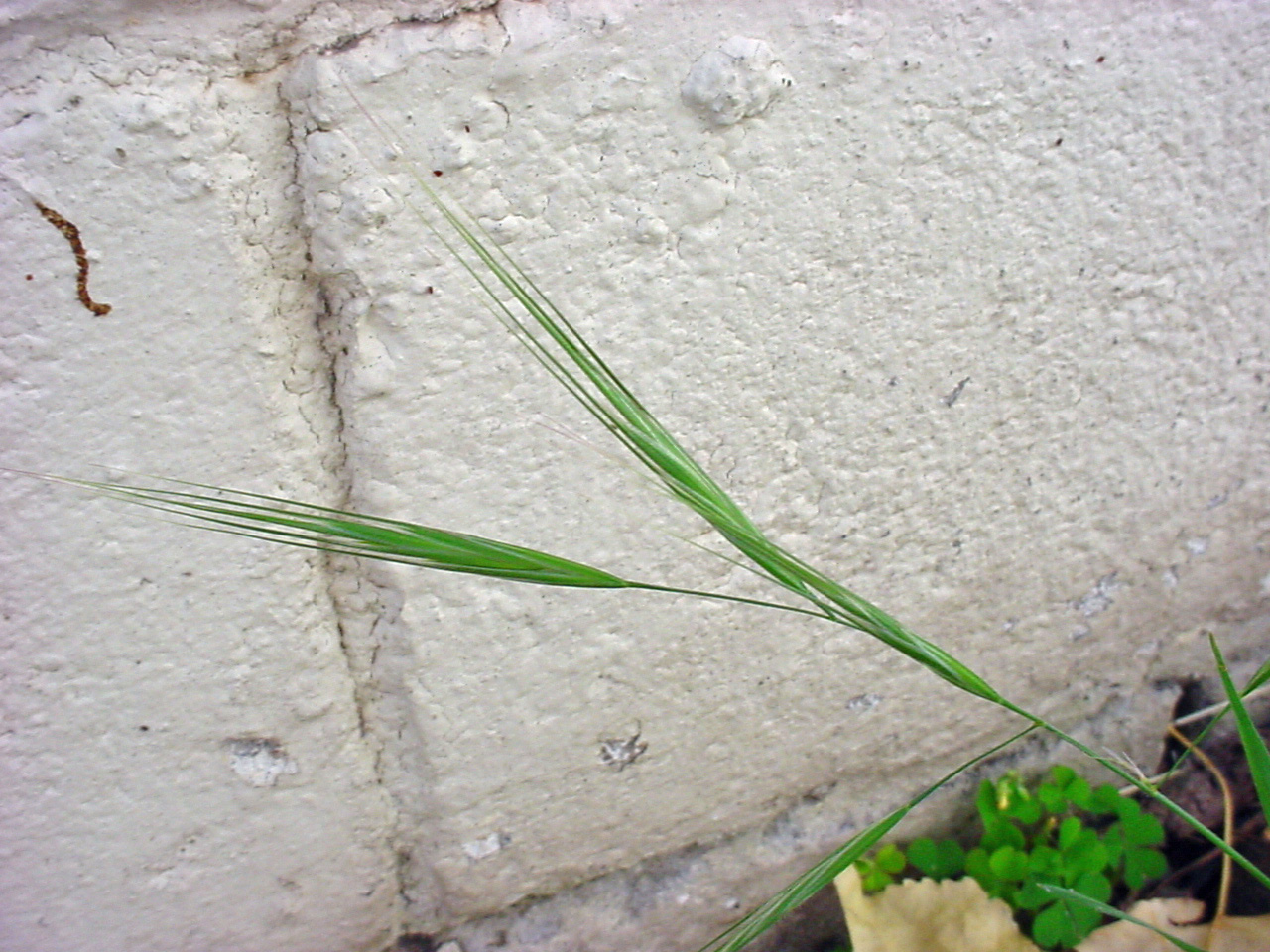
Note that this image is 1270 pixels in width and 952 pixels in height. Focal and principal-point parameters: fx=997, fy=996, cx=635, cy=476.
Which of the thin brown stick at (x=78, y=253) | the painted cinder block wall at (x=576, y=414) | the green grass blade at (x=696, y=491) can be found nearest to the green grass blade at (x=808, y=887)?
the green grass blade at (x=696, y=491)

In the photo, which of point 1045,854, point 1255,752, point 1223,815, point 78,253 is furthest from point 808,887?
point 1223,815

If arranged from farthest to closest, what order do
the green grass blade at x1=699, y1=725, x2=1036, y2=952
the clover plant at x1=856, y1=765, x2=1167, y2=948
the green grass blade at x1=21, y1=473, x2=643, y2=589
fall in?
1. the clover plant at x1=856, y1=765, x2=1167, y2=948
2. the green grass blade at x1=699, y1=725, x2=1036, y2=952
3. the green grass blade at x1=21, y1=473, x2=643, y2=589

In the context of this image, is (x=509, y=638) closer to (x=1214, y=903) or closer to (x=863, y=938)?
(x=863, y=938)

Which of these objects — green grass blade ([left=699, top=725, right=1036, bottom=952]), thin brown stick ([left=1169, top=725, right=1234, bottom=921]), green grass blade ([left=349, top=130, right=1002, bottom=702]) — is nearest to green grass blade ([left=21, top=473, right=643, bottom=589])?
green grass blade ([left=349, top=130, right=1002, bottom=702])

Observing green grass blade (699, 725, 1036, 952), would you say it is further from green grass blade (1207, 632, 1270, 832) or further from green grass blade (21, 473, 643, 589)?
green grass blade (21, 473, 643, 589)

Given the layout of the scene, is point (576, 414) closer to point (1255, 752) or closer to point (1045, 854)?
point (1255, 752)

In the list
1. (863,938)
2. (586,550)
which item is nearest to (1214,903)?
(863,938)

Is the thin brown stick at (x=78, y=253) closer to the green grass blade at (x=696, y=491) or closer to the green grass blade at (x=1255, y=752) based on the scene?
the green grass blade at (x=696, y=491)
